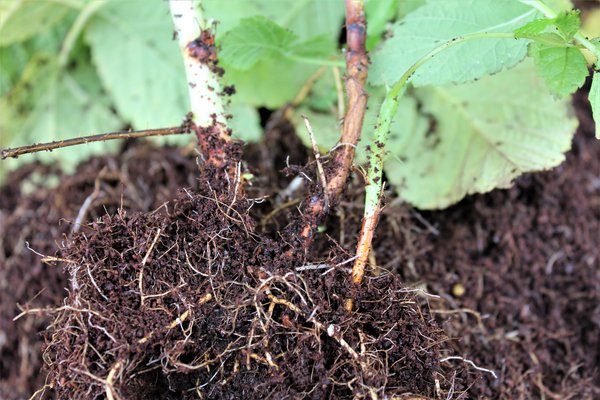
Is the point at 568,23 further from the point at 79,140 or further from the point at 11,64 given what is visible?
the point at 11,64

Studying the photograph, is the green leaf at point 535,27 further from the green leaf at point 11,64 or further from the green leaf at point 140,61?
the green leaf at point 11,64

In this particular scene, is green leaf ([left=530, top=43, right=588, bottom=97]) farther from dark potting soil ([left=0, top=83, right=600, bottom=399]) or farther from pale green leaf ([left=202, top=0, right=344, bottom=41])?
pale green leaf ([left=202, top=0, right=344, bottom=41])

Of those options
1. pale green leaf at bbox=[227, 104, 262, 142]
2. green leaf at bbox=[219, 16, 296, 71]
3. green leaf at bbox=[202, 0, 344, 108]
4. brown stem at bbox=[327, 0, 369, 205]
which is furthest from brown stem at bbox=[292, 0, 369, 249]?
pale green leaf at bbox=[227, 104, 262, 142]

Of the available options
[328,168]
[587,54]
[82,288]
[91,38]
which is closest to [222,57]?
[328,168]

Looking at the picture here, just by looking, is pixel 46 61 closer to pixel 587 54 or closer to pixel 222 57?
pixel 222 57

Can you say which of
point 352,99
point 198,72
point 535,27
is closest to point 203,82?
point 198,72

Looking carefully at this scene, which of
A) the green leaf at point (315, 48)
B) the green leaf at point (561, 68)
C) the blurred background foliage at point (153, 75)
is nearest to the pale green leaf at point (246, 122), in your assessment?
the blurred background foliage at point (153, 75)
